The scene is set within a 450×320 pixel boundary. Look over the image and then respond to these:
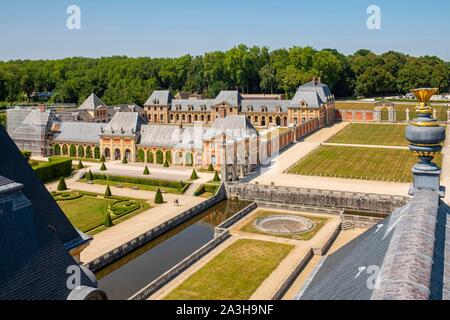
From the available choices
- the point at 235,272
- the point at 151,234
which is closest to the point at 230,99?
the point at 151,234

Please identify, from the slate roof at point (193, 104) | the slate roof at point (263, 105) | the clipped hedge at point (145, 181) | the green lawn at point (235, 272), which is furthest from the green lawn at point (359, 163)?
the slate roof at point (193, 104)

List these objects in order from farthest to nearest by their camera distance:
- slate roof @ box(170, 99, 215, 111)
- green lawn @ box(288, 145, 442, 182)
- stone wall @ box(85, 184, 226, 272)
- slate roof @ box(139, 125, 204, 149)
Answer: slate roof @ box(170, 99, 215, 111) < slate roof @ box(139, 125, 204, 149) < green lawn @ box(288, 145, 442, 182) < stone wall @ box(85, 184, 226, 272)

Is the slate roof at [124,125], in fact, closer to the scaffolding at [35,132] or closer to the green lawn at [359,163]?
the scaffolding at [35,132]

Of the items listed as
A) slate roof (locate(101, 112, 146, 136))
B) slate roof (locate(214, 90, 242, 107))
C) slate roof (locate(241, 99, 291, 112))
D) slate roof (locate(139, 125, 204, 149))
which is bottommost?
slate roof (locate(139, 125, 204, 149))

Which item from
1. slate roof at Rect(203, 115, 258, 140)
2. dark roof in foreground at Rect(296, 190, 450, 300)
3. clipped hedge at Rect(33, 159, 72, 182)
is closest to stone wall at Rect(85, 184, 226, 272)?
slate roof at Rect(203, 115, 258, 140)

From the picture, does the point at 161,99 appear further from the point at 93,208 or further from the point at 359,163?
the point at 93,208

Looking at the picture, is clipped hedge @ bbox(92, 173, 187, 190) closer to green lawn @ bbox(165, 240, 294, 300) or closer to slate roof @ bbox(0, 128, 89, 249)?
green lawn @ bbox(165, 240, 294, 300)

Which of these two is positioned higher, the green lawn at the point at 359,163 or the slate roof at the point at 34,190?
the slate roof at the point at 34,190
